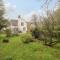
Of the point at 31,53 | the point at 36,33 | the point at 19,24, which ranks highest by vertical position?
the point at 19,24

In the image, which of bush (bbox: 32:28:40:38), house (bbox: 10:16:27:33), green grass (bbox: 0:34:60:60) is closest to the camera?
green grass (bbox: 0:34:60:60)

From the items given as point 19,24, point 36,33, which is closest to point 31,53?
point 36,33

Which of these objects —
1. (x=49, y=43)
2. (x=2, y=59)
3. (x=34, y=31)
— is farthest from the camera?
(x=34, y=31)

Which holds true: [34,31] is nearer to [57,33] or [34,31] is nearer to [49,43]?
[57,33]

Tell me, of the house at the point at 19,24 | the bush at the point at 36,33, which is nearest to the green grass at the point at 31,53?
the bush at the point at 36,33

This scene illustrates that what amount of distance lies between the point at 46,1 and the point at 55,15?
47.9 ft

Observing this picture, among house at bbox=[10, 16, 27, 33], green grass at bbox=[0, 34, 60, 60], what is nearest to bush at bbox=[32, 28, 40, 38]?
green grass at bbox=[0, 34, 60, 60]

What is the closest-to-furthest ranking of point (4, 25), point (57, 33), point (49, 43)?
point (49, 43)
point (57, 33)
point (4, 25)

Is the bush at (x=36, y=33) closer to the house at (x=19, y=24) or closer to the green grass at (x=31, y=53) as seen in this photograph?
the green grass at (x=31, y=53)

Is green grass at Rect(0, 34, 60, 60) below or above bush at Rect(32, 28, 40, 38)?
below

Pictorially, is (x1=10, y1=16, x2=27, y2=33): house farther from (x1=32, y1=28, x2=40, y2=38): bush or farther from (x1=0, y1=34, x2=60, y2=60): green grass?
(x1=0, y1=34, x2=60, y2=60): green grass

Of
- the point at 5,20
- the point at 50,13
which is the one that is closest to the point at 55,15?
the point at 50,13

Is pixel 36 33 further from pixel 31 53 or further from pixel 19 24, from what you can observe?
pixel 19 24

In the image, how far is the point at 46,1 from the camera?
11727 millimetres
